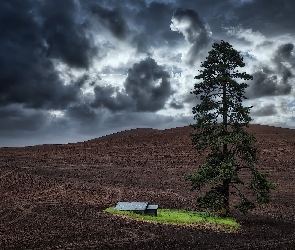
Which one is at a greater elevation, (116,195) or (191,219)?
(116,195)

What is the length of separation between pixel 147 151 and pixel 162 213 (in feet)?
133

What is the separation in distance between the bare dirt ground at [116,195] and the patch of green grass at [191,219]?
1.05m

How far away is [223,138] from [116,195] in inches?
674

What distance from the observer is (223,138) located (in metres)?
27.8

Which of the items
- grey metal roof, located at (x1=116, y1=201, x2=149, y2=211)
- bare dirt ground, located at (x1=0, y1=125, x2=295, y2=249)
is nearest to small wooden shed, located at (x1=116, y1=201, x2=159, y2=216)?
grey metal roof, located at (x1=116, y1=201, x2=149, y2=211)

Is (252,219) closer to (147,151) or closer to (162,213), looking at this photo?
(162,213)

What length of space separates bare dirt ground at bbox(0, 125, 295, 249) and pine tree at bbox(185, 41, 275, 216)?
2719 mm

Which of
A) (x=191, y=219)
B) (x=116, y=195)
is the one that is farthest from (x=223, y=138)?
(x=116, y=195)

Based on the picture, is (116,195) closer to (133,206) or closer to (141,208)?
(133,206)

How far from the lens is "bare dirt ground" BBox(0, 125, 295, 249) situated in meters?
23.6

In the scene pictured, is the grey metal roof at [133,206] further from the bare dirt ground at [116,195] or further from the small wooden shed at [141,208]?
the bare dirt ground at [116,195]

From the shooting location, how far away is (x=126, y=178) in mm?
51000

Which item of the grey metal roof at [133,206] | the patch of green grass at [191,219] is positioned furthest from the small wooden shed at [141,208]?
the patch of green grass at [191,219]

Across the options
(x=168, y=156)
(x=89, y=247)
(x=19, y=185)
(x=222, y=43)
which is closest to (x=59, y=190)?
(x=19, y=185)
